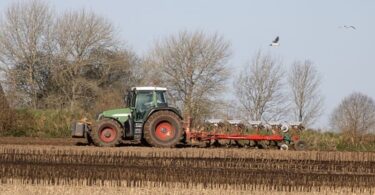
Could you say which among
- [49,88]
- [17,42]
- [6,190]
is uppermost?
[17,42]

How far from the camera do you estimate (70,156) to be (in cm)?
1847

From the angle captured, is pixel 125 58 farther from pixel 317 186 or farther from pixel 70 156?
pixel 317 186

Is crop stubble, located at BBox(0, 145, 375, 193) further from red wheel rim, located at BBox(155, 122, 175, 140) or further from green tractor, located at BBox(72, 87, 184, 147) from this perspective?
red wheel rim, located at BBox(155, 122, 175, 140)

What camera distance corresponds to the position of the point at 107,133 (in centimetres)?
2212

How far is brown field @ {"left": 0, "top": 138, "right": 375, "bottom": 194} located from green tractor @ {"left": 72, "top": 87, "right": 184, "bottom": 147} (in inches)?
70.7

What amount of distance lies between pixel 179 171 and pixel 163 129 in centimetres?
653

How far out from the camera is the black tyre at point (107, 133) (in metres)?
22.0

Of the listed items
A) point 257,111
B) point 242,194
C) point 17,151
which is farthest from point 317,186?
point 257,111

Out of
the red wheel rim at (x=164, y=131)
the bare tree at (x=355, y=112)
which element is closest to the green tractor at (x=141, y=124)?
the red wheel rim at (x=164, y=131)

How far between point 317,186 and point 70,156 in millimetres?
7119

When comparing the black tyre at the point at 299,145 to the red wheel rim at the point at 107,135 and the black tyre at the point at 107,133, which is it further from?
the red wheel rim at the point at 107,135

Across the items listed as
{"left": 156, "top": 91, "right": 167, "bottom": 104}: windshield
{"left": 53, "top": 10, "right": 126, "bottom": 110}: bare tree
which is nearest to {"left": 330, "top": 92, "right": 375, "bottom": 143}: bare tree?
{"left": 53, "top": 10, "right": 126, "bottom": 110}: bare tree

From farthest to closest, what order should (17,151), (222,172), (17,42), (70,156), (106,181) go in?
(17,42) → (17,151) → (70,156) → (222,172) → (106,181)

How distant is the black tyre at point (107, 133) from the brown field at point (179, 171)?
169 cm
